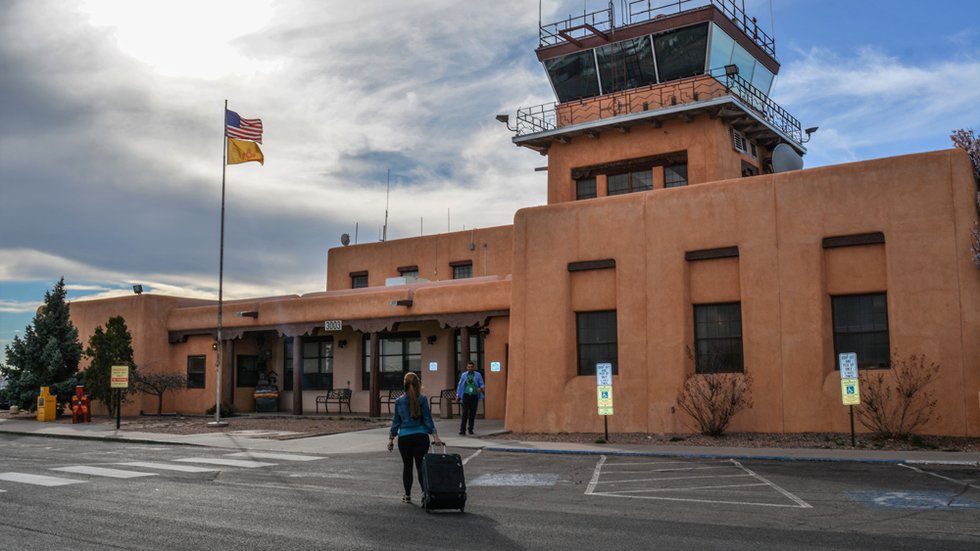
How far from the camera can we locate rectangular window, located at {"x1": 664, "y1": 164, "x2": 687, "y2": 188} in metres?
26.7

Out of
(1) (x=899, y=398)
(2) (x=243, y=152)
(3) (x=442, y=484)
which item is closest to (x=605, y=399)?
(1) (x=899, y=398)

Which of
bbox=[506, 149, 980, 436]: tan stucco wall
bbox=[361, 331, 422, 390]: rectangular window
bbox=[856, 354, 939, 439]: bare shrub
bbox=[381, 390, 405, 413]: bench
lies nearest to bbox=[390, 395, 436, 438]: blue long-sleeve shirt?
bbox=[506, 149, 980, 436]: tan stucco wall

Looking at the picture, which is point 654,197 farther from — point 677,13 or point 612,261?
point 677,13

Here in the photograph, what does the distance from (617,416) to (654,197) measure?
548 cm

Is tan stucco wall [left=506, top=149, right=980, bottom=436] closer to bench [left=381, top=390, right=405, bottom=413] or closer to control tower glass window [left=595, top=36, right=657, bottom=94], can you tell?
control tower glass window [left=595, top=36, right=657, bottom=94]

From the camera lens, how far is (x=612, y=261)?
2155 centimetres

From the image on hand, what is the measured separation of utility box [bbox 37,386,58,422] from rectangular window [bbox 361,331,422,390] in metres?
11.2

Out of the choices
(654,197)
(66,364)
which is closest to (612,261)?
(654,197)

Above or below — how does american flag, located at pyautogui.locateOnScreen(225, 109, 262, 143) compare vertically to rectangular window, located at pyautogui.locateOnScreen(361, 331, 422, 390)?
above

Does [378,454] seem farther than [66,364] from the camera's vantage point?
No

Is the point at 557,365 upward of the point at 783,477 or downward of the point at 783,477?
upward

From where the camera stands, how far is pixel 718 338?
66.2ft

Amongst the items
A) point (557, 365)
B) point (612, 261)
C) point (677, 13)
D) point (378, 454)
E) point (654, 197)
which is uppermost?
point (677, 13)

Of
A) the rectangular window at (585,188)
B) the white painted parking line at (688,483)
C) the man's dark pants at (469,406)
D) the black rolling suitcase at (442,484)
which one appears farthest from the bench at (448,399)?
the black rolling suitcase at (442,484)
